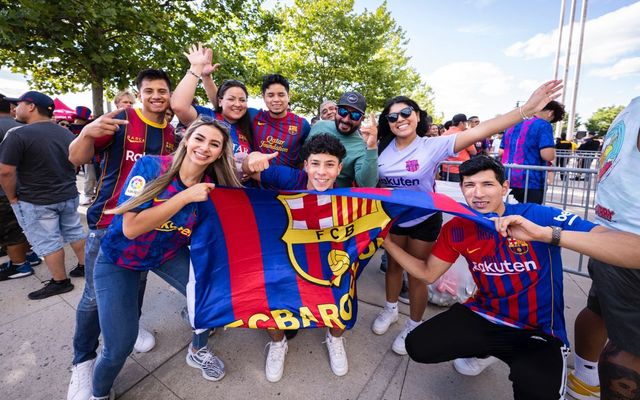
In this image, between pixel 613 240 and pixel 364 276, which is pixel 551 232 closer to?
pixel 613 240

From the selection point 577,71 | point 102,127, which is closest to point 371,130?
point 102,127

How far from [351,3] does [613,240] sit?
708 inches

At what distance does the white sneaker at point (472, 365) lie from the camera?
7.52 ft

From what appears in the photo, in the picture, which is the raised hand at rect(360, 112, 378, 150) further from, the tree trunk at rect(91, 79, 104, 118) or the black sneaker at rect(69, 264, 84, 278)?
the tree trunk at rect(91, 79, 104, 118)

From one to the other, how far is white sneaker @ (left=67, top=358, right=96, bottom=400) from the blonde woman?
17 cm

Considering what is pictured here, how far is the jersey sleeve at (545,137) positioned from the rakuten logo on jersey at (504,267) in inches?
115

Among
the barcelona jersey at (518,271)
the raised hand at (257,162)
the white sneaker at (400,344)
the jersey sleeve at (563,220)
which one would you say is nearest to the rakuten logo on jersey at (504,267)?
the barcelona jersey at (518,271)

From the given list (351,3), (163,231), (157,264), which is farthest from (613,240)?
(351,3)

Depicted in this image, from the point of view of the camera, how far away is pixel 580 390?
2164mm

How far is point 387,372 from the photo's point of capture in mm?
2369

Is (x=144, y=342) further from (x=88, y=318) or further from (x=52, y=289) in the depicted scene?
(x=52, y=289)

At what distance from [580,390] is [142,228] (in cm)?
321

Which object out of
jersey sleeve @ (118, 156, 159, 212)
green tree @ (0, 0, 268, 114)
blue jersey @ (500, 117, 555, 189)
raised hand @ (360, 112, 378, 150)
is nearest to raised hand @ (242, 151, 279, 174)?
jersey sleeve @ (118, 156, 159, 212)

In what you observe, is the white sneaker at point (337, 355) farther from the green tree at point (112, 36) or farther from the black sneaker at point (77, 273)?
the green tree at point (112, 36)
